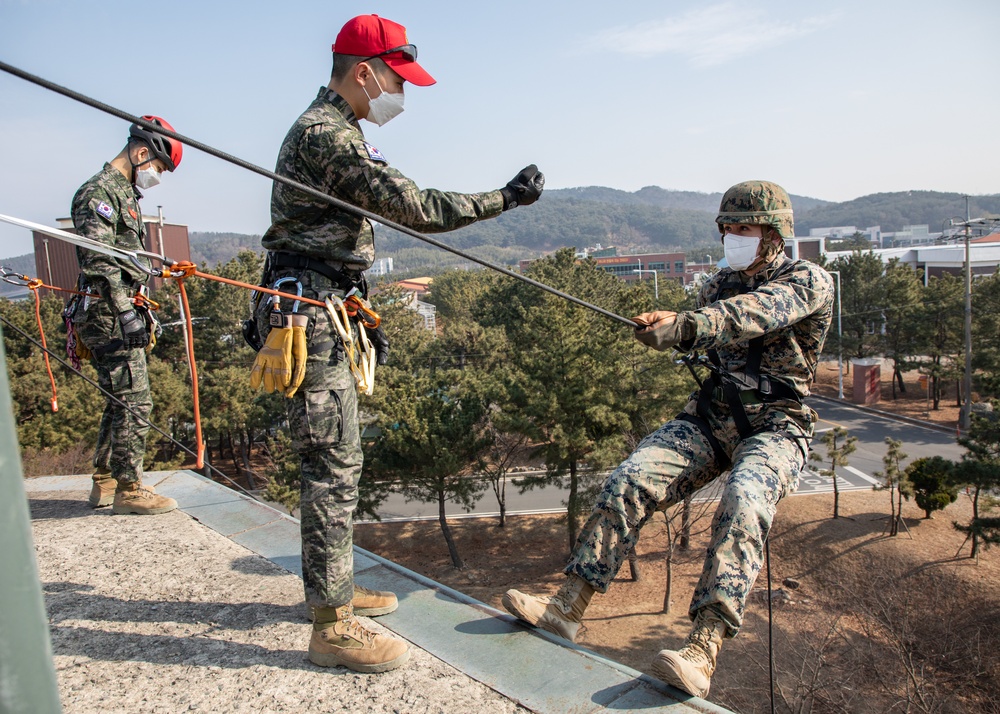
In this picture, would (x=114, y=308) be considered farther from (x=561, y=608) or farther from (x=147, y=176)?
(x=561, y=608)

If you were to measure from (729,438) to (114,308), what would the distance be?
12.8ft

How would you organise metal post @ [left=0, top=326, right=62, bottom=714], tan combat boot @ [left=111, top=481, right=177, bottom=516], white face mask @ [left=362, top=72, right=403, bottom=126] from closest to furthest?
metal post @ [left=0, top=326, right=62, bottom=714] < white face mask @ [left=362, top=72, right=403, bottom=126] < tan combat boot @ [left=111, top=481, right=177, bottom=516]

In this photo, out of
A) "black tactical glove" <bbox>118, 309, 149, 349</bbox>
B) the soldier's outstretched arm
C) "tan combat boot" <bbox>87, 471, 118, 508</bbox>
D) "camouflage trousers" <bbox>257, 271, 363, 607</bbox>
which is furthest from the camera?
"tan combat boot" <bbox>87, 471, 118, 508</bbox>

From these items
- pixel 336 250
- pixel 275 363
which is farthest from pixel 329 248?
pixel 275 363

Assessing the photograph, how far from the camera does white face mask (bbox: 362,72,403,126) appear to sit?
314 centimetres

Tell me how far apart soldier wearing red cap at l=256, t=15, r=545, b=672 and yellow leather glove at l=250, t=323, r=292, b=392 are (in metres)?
0.09

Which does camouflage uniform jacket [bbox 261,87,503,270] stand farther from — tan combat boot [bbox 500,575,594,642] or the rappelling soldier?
tan combat boot [bbox 500,575,594,642]

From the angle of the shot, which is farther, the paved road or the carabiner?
the paved road

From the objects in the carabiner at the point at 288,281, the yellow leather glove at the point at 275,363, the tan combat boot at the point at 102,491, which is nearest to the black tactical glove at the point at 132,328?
the tan combat boot at the point at 102,491

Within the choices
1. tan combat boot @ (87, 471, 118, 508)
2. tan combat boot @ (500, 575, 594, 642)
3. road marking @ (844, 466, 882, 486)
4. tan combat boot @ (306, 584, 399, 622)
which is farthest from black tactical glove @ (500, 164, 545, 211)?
road marking @ (844, 466, 882, 486)

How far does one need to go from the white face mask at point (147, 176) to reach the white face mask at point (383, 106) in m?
2.35

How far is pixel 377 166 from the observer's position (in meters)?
2.86

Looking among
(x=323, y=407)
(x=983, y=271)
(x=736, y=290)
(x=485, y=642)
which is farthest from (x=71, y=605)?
(x=983, y=271)

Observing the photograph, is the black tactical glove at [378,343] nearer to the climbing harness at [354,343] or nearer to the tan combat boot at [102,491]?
the climbing harness at [354,343]
